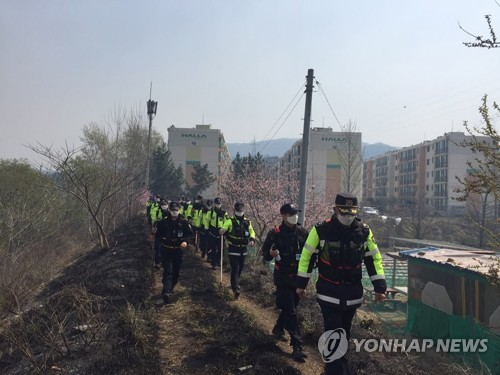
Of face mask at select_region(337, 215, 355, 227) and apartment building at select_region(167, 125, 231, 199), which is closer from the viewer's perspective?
face mask at select_region(337, 215, 355, 227)

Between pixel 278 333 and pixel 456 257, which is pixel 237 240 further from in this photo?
pixel 456 257

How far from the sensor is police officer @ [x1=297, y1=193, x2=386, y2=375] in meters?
4.16

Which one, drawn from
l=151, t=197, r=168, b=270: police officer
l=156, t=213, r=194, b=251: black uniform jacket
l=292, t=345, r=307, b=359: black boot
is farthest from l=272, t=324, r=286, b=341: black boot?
l=151, t=197, r=168, b=270: police officer

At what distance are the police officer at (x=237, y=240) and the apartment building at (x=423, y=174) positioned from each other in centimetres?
4794

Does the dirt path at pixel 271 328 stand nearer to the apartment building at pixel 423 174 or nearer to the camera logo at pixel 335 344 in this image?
the camera logo at pixel 335 344

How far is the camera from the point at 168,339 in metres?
5.79

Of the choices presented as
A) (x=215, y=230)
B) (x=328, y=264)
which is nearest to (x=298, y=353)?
(x=328, y=264)

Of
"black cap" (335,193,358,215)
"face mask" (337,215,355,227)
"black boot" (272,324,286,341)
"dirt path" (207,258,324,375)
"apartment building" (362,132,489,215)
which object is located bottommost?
"dirt path" (207,258,324,375)

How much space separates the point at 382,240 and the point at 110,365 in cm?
4173

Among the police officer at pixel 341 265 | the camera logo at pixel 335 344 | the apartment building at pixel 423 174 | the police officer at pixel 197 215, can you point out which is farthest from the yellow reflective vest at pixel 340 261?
the apartment building at pixel 423 174

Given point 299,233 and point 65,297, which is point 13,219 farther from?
point 299,233

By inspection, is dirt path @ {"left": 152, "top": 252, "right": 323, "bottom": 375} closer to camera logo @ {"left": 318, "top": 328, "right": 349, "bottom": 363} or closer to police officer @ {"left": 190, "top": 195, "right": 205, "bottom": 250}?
camera logo @ {"left": 318, "top": 328, "right": 349, "bottom": 363}

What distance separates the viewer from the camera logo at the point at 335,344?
4.18 m

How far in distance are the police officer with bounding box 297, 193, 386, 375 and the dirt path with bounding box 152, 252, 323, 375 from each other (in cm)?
80
